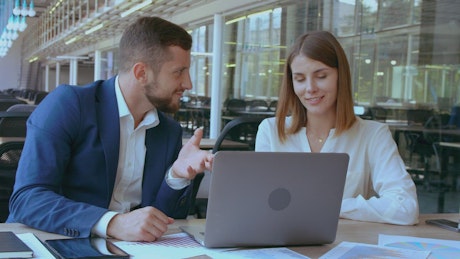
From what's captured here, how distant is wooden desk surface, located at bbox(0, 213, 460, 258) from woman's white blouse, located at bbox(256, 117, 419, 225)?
33 millimetres

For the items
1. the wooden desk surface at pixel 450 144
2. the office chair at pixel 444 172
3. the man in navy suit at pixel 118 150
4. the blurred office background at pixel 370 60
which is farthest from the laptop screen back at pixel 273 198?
the office chair at pixel 444 172

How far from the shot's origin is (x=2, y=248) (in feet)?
3.56

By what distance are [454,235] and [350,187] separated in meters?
0.39

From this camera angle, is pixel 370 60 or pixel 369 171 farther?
pixel 370 60

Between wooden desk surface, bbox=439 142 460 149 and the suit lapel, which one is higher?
the suit lapel

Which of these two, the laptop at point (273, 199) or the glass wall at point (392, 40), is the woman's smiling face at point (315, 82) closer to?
the laptop at point (273, 199)

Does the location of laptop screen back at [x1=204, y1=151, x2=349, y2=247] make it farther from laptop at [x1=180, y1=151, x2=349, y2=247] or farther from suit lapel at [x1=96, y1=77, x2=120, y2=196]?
suit lapel at [x1=96, y1=77, x2=120, y2=196]

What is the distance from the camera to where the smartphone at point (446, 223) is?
156 centimetres

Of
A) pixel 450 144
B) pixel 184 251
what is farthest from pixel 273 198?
pixel 450 144

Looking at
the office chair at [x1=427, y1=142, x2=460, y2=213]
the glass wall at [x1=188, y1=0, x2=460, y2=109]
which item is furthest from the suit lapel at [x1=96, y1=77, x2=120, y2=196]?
the office chair at [x1=427, y1=142, x2=460, y2=213]

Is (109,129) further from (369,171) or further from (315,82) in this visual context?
(369,171)

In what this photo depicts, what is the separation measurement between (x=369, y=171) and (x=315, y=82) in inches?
12.5

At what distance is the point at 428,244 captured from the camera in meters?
1.36

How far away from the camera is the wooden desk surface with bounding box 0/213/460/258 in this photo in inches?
50.2
